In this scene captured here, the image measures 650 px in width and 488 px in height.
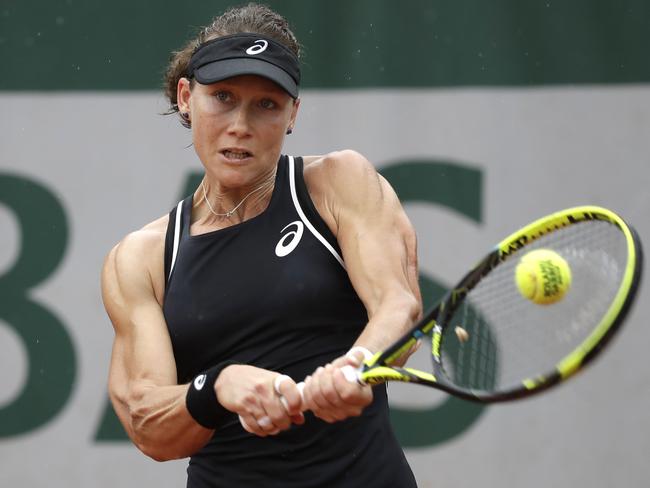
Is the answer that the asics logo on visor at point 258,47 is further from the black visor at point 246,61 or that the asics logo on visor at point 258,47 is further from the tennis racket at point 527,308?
the tennis racket at point 527,308

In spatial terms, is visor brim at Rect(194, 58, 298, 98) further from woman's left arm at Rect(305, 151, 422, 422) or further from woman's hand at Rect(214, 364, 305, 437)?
woman's hand at Rect(214, 364, 305, 437)

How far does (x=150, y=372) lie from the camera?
279 centimetres

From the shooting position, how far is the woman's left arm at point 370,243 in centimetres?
258

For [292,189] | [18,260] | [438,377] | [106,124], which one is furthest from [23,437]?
[438,377]

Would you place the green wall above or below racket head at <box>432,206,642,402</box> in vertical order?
above

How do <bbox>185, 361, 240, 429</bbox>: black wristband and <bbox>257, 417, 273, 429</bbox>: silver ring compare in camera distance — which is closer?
<bbox>257, 417, 273, 429</bbox>: silver ring

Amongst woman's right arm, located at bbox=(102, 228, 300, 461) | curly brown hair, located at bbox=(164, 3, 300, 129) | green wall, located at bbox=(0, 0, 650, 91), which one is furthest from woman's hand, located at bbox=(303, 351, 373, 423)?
green wall, located at bbox=(0, 0, 650, 91)

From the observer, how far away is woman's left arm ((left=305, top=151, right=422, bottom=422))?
101 inches

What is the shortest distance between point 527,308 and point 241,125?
0.79 m

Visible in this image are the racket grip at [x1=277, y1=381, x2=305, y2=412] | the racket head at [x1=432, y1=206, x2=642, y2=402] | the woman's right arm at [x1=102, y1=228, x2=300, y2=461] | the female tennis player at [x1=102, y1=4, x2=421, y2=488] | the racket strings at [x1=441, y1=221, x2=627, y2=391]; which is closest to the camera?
the racket head at [x1=432, y1=206, x2=642, y2=402]

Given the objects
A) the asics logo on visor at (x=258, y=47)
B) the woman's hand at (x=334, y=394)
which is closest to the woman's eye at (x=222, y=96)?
the asics logo on visor at (x=258, y=47)

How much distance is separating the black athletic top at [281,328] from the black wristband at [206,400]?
0.17 ft

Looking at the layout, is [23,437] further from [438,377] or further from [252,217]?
[438,377]

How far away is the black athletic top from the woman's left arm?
54mm
